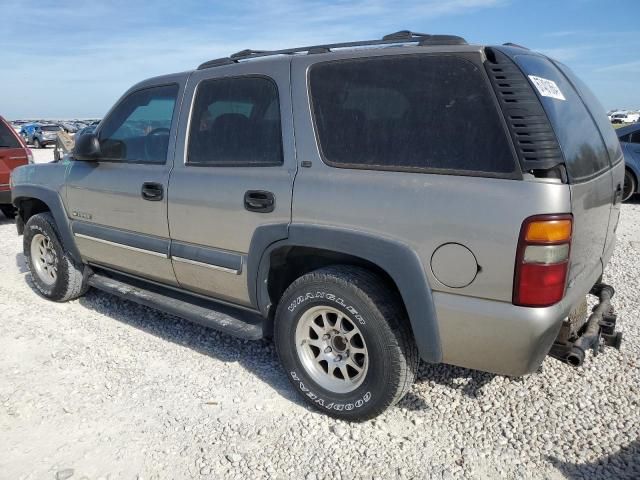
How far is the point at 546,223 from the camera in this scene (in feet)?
7.12

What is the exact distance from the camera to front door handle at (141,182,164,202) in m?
3.51

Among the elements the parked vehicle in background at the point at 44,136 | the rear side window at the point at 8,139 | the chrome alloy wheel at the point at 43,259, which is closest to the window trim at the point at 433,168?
the chrome alloy wheel at the point at 43,259

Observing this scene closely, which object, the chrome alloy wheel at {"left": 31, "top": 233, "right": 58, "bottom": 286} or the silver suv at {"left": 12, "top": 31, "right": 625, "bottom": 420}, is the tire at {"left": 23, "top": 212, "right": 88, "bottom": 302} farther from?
the silver suv at {"left": 12, "top": 31, "right": 625, "bottom": 420}

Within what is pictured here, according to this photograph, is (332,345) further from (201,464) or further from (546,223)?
(546,223)

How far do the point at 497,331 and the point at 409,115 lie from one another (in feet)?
3.54

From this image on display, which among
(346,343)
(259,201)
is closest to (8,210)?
(259,201)

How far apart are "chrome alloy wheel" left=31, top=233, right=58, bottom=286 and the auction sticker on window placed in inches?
161

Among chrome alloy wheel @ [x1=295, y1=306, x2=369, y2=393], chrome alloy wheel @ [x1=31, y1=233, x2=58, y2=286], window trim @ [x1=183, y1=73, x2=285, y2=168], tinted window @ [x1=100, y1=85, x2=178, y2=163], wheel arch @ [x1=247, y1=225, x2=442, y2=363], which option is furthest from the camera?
chrome alloy wheel @ [x1=31, y1=233, x2=58, y2=286]

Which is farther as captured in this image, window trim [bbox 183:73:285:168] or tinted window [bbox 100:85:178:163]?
tinted window [bbox 100:85:178:163]

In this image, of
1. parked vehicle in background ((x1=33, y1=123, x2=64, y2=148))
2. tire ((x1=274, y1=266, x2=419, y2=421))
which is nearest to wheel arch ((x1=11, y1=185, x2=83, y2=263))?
tire ((x1=274, y1=266, x2=419, y2=421))

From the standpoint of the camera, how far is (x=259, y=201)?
2.98 metres

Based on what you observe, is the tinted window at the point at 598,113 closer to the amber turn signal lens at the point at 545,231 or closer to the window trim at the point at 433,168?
the window trim at the point at 433,168

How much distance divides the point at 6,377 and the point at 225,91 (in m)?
2.31

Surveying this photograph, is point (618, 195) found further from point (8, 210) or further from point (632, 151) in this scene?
point (8, 210)
